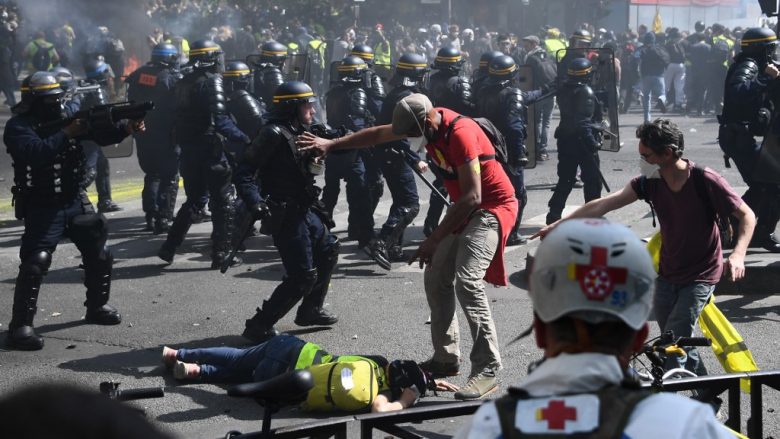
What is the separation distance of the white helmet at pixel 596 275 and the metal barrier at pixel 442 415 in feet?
5.88

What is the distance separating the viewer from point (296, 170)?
7418mm

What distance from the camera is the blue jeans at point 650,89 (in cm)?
2239

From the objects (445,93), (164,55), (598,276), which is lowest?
(445,93)

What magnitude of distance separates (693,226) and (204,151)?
18.6ft

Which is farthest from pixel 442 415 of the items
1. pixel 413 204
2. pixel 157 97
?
pixel 157 97

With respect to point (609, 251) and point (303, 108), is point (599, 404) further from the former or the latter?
point (303, 108)

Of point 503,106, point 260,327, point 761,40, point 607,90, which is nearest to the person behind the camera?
point 260,327

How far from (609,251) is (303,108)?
5.68 metres

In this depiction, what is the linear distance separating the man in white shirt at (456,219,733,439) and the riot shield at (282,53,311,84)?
12.5 metres

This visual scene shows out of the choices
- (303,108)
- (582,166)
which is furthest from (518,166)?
(303,108)

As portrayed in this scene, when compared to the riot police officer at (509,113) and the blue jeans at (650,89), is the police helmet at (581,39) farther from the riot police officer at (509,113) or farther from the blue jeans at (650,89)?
the riot police officer at (509,113)

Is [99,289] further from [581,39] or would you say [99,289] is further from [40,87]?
[581,39]

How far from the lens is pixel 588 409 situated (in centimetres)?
197

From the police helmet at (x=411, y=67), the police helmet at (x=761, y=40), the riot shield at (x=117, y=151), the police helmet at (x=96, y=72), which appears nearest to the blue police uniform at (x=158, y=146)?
the riot shield at (x=117, y=151)
